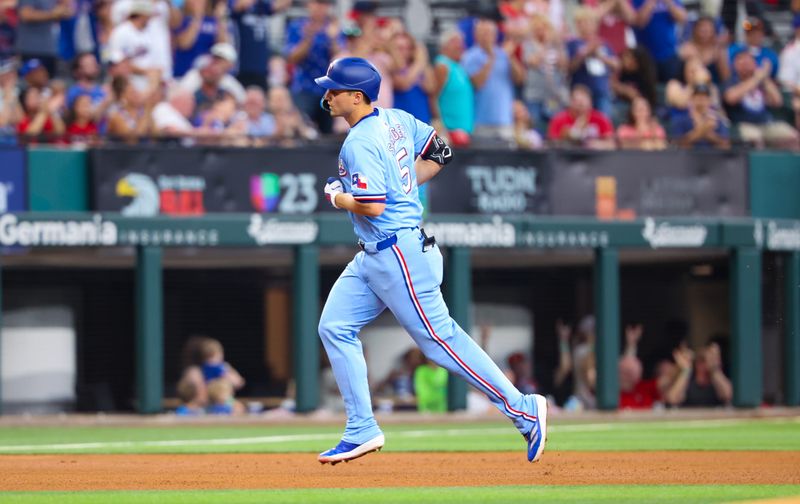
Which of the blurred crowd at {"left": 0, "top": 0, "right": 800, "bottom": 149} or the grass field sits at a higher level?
the blurred crowd at {"left": 0, "top": 0, "right": 800, "bottom": 149}

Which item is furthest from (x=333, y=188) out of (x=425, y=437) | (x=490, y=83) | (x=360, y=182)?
(x=490, y=83)

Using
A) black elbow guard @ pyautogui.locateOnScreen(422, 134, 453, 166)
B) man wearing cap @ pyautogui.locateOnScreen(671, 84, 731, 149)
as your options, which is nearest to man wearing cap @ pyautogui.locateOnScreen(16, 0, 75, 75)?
man wearing cap @ pyautogui.locateOnScreen(671, 84, 731, 149)

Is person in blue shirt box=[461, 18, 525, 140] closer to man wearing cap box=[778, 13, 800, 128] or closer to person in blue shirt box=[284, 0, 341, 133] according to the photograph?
person in blue shirt box=[284, 0, 341, 133]

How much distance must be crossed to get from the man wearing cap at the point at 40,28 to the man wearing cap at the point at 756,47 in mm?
7985

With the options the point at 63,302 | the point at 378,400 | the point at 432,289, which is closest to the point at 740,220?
the point at 378,400

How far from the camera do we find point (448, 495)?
6.41 m

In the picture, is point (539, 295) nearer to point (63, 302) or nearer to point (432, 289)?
point (63, 302)

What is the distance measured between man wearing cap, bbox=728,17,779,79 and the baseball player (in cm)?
1141

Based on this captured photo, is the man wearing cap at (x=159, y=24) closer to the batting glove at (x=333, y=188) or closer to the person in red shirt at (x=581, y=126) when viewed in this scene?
the person in red shirt at (x=581, y=126)

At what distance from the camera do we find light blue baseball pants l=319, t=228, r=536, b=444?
23.5 feet

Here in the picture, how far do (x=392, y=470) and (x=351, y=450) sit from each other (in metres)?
0.66

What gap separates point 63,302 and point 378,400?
11.0ft

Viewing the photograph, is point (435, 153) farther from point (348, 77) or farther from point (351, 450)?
point (351, 450)

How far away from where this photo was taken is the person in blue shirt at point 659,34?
17703 millimetres
